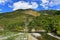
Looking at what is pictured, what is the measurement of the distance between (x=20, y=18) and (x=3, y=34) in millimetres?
791

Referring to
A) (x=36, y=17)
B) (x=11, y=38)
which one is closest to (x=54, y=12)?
(x=36, y=17)

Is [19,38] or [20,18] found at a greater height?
[20,18]

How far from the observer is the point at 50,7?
5.74 m

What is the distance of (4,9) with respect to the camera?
566 cm

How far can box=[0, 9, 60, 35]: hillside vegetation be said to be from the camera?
5.48 m

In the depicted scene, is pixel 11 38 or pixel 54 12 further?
pixel 54 12

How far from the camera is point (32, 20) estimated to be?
566 centimetres

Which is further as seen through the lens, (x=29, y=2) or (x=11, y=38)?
(x=29, y=2)

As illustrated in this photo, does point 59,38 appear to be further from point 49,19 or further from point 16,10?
point 16,10

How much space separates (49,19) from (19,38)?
1.17 m

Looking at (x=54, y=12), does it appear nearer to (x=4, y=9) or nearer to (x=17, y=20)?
(x=17, y=20)

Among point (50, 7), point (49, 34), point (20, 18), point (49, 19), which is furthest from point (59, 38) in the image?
point (20, 18)

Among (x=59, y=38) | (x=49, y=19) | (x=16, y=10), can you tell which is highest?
(x=16, y=10)

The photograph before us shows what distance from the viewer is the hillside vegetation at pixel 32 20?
5480 mm
